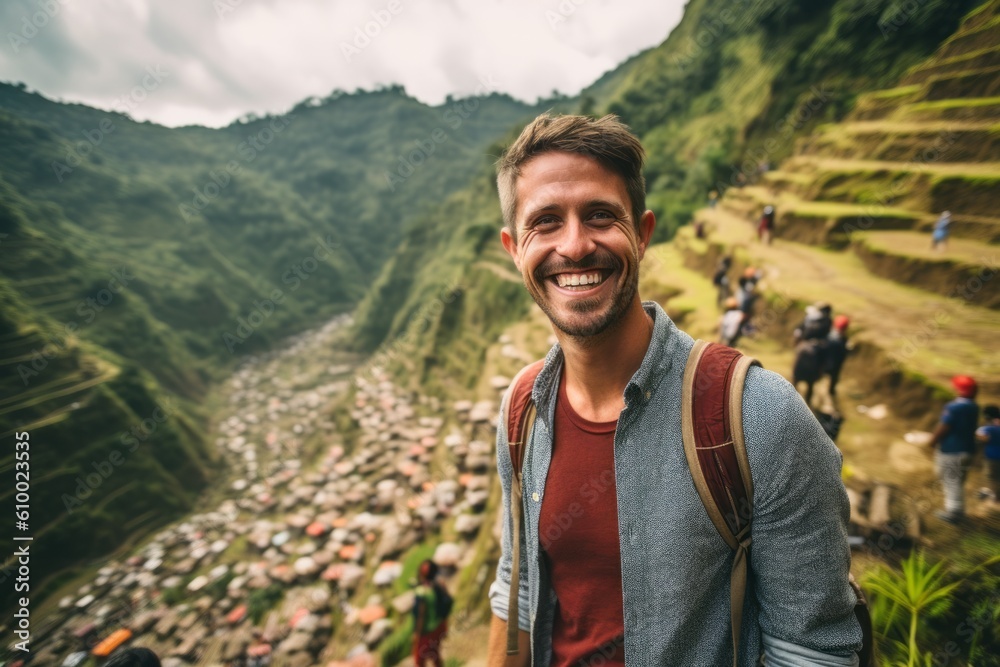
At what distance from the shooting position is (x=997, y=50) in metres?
8.45

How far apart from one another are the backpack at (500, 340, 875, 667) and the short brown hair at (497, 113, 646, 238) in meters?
0.59

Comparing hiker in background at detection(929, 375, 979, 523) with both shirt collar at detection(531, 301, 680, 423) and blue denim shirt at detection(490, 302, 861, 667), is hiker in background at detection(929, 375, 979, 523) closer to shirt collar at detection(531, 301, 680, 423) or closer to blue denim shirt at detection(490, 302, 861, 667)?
blue denim shirt at detection(490, 302, 861, 667)

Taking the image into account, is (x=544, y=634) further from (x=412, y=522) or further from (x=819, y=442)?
(x=412, y=522)

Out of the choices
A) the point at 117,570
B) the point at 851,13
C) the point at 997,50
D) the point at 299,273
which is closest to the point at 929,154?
the point at 997,50

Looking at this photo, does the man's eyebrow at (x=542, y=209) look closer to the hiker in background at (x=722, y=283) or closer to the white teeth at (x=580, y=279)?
the white teeth at (x=580, y=279)

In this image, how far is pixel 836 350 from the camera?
5.20 metres

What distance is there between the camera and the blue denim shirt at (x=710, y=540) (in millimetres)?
947

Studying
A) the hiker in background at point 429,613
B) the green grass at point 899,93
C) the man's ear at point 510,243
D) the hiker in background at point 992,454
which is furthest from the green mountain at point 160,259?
the green grass at point 899,93

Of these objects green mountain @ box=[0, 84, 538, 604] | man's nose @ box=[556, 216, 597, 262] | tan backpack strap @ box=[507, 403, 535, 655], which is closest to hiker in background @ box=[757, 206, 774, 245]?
man's nose @ box=[556, 216, 597, 262]

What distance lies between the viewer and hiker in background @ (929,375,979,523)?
11.8ft

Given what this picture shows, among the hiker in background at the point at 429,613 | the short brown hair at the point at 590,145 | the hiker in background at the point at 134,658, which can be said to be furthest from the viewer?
the hiker in background at the point at 429,613

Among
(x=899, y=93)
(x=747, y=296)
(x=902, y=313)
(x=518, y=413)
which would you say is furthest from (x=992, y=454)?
(x=899, y=93)

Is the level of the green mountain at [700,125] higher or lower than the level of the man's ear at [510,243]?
higher

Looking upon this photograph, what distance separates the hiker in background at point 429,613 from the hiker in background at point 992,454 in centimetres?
517
